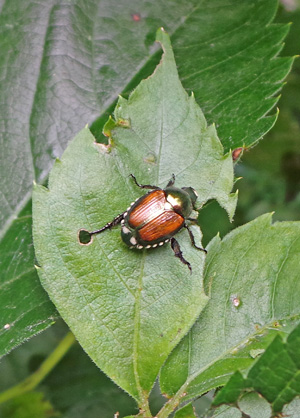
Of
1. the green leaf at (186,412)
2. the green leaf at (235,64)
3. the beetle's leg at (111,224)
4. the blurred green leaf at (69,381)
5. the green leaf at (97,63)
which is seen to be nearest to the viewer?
the green leaf at (186,412)

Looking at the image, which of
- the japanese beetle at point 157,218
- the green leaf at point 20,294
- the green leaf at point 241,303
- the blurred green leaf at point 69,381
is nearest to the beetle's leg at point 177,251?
the japanese beetle at point 157,218

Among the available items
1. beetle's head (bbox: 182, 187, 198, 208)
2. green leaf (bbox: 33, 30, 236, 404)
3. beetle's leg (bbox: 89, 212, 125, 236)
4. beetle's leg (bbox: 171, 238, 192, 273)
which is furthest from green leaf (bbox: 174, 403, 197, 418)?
beetle's head (bbox: 182, 187, 198, 208)

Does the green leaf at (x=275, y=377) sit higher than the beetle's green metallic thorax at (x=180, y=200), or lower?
lower

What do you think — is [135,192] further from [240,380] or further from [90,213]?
[240,380]

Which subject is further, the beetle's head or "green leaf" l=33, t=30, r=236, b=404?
the beetle's head

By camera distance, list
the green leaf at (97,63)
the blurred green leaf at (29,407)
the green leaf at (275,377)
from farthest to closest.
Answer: the blurred green leaf at (29,407) → the green leaf at (97,63) → the green leaf at (275,377)

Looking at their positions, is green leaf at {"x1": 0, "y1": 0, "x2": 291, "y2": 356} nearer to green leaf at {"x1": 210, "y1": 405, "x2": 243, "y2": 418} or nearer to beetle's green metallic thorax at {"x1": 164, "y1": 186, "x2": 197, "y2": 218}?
beetle's green metallic thorax at {"x1": 164, "y1": 186, "x2": 197, "y2": 218}

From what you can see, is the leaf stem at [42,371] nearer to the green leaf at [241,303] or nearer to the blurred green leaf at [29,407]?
the blurred green leaf at [29,407]
